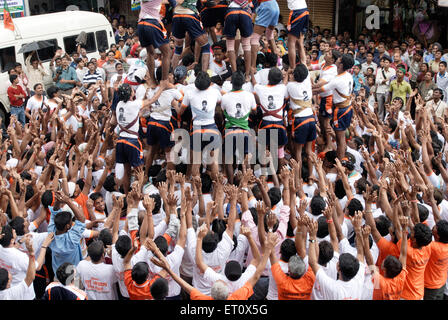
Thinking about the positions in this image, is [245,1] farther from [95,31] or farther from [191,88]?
[95,31]

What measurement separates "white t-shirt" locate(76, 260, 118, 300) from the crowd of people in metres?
0.01

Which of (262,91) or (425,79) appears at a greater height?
(262,91)

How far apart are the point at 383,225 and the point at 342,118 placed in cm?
293

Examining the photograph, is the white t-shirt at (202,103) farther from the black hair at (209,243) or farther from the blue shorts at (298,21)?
the black hair at (209,243)

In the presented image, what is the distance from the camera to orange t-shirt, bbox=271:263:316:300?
13.8ft

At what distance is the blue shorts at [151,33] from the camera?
666 centimetres

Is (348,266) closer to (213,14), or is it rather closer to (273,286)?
(273,286)

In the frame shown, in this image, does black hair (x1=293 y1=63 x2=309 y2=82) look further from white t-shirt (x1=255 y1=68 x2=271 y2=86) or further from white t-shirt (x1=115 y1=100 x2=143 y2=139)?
white t-shirt (x1=115 y1=100 x2=143 y2=139)

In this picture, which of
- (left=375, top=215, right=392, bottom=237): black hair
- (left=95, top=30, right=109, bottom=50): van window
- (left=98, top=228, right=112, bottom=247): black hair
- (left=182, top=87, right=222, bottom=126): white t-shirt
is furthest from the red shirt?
(left=375, top=215, right=392, bottom=237): black hair

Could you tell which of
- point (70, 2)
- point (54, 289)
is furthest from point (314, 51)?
point (70, 2)

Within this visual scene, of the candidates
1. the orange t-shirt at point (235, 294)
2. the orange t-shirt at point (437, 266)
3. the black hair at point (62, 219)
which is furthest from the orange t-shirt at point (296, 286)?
the black hair at point (62, 219)

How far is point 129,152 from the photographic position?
22.4 ft

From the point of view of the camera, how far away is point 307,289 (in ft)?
13.9

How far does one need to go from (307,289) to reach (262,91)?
3313mm
